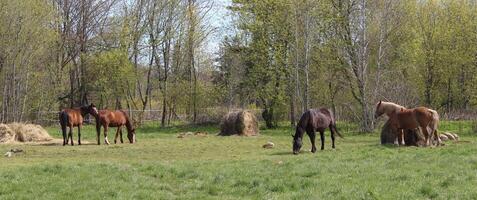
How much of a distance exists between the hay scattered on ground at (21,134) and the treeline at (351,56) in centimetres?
1680

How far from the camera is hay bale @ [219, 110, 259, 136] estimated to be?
32125mm

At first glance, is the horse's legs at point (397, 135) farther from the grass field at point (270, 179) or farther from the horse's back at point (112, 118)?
the horse's back at point (112, 118)

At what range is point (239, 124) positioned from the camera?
3222 centimetres

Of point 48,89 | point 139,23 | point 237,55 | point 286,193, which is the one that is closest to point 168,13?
point 139,23

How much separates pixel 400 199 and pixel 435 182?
73.4 inches

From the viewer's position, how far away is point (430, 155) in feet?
53.9

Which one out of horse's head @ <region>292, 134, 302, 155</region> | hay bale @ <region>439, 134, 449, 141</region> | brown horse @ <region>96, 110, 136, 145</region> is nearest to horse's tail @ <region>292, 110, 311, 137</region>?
horse's head @ <region>292, 134, 302, 155</region>

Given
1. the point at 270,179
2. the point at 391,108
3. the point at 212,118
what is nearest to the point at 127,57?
the point at 212,118

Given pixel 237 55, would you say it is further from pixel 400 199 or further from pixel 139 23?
pixel 400 199

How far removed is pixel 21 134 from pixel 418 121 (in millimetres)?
18595

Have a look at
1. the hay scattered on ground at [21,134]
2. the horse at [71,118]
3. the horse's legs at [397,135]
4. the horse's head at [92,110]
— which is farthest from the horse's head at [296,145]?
the hay scattered on ground at [21,134]

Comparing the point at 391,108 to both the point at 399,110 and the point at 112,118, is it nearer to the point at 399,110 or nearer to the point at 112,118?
the point at 399,110

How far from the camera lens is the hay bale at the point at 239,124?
32.1 metres

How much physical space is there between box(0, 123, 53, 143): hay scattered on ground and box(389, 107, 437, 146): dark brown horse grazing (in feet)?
56.4
